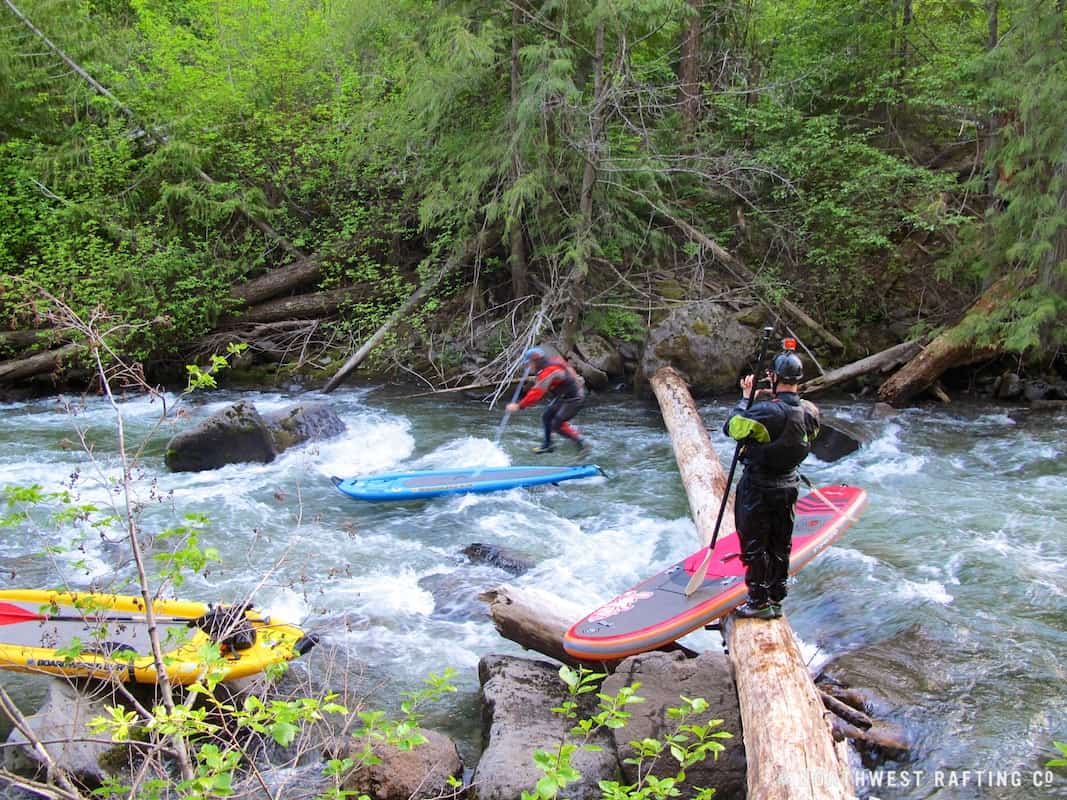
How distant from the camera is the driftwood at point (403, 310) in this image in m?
13.9

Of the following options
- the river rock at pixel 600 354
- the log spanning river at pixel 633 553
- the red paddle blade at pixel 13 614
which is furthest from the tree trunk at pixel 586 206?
the red paddle blade at pixel 13 614

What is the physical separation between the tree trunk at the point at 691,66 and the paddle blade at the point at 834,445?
282 inches

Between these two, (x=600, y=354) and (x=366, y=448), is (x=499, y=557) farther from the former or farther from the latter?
(x=600, y=354)

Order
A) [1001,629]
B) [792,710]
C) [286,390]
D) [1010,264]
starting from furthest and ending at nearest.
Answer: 1. [286,390]
2. [1010,264]
3. [1001,629]
4. [792,710]

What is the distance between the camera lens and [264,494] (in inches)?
375

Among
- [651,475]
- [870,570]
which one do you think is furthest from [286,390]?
[870,570]

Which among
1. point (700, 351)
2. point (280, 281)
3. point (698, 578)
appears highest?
point (280, 281)

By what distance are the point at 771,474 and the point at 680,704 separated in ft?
4.95

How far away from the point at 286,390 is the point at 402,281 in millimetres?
2965

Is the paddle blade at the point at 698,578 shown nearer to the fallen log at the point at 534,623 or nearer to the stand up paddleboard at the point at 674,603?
the stand up paddleboard at the point at 674,603

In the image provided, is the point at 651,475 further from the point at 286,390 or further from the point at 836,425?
the point at 286,390

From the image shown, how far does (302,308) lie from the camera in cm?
1538

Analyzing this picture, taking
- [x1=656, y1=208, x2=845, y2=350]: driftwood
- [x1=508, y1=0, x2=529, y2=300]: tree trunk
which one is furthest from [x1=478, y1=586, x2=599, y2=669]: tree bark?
[x1=656, y1=208, x2=845, y2=350]: driftwood

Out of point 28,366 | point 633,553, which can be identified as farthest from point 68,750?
point 28,366
